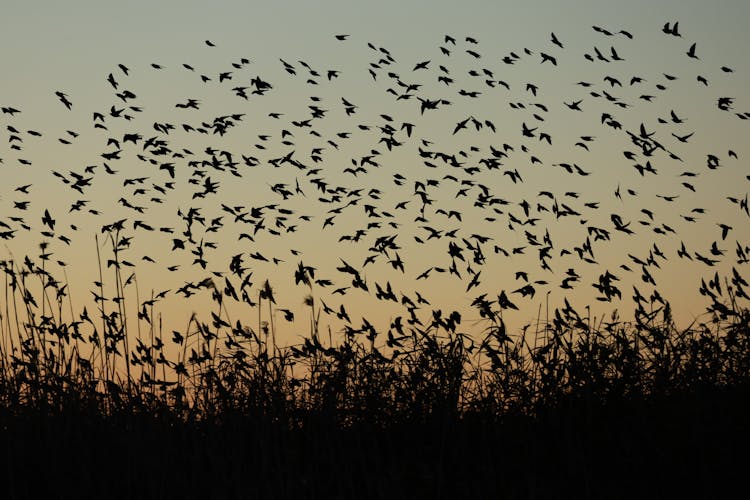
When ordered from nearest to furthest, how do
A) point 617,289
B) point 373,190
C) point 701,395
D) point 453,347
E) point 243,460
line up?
point 243,460, point 701,395, point 453,347, point 617,289, point 373,190

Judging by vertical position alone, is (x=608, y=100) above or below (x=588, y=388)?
above

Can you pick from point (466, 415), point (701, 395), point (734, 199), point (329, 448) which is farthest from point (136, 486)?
point (734, 199)

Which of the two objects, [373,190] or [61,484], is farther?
[373,190]

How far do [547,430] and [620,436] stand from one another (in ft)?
2.20

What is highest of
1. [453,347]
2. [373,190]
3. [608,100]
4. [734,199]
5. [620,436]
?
[608,100]

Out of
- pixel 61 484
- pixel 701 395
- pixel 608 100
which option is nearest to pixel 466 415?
pixel 701 395

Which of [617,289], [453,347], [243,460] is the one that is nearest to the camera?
[243,460]

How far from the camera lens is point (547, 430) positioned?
821 centimetres

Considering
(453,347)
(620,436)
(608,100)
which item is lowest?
(620,436)

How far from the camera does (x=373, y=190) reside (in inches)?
436

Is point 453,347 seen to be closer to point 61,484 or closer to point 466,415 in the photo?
point 466,415

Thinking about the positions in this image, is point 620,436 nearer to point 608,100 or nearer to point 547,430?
point 547,430

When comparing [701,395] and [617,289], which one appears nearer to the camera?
[701,395]

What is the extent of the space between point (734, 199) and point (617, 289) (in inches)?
56.6
